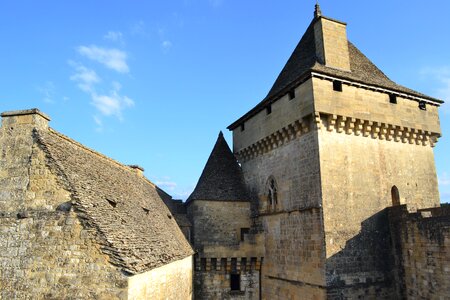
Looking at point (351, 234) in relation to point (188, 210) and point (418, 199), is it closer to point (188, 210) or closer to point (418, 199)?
point (418, 199)

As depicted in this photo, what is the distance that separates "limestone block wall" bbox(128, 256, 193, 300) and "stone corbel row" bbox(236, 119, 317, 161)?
20.0ft

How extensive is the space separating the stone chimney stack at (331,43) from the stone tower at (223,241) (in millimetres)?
7484

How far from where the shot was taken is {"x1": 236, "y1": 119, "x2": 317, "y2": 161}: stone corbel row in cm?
1442

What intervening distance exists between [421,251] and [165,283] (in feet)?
27.6

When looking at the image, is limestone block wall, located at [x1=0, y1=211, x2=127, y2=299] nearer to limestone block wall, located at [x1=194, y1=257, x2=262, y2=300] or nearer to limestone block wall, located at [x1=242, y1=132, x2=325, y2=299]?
limestone block wall, located at [x1=242, y1=132, x2=325, y2=299]

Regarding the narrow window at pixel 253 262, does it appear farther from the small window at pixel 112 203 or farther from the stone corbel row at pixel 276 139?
the small window at pixel 112 203

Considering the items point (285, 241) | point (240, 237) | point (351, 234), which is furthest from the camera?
point (240, 237)

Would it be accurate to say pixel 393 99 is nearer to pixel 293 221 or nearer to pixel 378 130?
pixel 378 130

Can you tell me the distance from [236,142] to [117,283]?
12.9 meters

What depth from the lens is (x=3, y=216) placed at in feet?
30.3

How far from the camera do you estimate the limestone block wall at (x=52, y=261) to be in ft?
26.9

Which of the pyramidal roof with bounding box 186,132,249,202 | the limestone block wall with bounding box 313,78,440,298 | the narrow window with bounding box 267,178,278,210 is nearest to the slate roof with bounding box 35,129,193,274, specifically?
the pyramidal roof with bounding box 186,132,249,202

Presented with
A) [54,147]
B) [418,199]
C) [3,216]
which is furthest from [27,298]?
[418,199]

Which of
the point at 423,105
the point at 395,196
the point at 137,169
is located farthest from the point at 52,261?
the point at 423,105
